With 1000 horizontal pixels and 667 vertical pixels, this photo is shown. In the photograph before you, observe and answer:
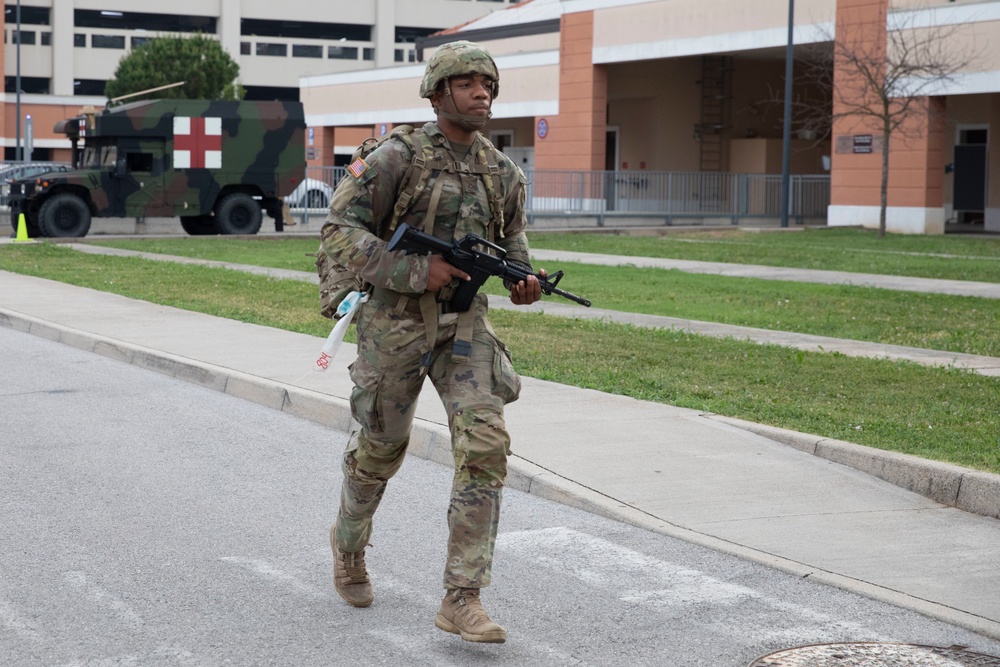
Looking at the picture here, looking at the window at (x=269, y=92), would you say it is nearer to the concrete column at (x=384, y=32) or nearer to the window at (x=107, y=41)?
the concrete column at (x=384, y=32)

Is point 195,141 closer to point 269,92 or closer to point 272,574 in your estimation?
point 272,574

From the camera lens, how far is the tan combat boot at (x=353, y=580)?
5105 mm

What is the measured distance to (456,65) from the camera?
4750 mm

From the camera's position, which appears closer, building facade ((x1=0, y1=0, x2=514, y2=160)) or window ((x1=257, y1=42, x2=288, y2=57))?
building facade ((x1=0, y1=0, x2=514, y2=160))

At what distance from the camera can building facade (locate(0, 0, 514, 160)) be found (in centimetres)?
7769

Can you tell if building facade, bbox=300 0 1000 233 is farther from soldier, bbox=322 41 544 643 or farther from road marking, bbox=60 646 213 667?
road marking, bbox=60 646 213 667

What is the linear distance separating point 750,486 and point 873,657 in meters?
2.41

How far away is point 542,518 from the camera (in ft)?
21.6

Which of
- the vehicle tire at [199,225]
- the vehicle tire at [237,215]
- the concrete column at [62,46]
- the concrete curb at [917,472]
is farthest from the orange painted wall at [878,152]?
the concrete column at [62,46]

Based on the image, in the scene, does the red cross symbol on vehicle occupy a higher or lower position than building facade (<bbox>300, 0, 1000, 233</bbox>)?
lower

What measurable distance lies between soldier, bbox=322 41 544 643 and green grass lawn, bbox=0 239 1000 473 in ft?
11.1

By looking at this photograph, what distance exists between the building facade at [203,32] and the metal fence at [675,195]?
3862 cm

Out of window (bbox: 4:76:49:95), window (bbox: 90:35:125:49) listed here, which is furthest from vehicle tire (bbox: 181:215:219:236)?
window (bbox: 90:35:125:49)

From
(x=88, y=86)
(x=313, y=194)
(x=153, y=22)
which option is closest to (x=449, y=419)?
(x=313, y=194)
